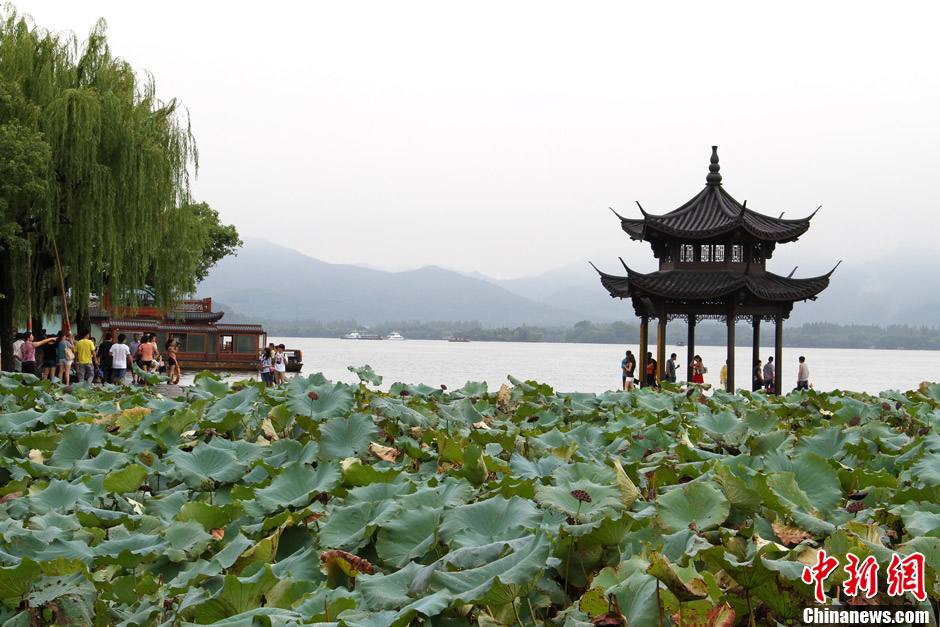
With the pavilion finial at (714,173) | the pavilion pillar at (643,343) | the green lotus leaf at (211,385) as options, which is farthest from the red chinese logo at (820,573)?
the pavilion finial at (714,173)

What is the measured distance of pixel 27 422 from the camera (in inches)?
158

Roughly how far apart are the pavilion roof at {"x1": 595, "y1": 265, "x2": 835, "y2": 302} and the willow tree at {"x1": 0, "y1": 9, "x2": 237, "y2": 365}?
452 inches

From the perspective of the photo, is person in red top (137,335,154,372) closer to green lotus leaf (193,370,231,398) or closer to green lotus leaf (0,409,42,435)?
green lotus leaf (193,370,231,398)

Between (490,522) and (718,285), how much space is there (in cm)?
2201

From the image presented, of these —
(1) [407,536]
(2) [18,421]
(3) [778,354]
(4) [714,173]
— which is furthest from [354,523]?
(4) [714,173]

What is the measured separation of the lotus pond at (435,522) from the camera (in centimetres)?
168

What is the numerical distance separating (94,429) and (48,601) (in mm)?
1686

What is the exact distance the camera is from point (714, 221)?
23922 mm

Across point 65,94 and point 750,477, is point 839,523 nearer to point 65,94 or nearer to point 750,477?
point 750,477

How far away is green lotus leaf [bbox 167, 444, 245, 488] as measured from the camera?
288cm

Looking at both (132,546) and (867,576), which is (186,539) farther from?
(867,576)

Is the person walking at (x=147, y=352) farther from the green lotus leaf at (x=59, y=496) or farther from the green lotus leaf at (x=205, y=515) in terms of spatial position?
the green lotus leaf at (x=205, y=515)

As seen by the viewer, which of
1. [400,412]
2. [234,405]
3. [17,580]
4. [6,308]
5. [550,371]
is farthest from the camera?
[550,371]

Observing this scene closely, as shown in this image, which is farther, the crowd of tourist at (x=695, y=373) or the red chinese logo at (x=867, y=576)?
the crowd of tourist at (x=695, y=373)
